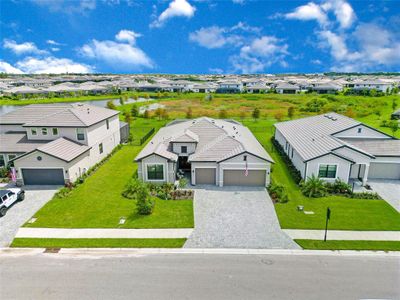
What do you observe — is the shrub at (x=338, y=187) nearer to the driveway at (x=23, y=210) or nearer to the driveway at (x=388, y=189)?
the driveway at (x=388, y=189)

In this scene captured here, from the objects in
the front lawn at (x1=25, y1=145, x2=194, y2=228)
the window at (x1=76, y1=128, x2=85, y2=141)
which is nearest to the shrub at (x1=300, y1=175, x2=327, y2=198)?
the front lawn at (x1=25, y1=145, x2=194, y2=228)

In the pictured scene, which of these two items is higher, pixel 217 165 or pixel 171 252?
pixel 217 165

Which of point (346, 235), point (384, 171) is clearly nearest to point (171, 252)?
point (346, 235)

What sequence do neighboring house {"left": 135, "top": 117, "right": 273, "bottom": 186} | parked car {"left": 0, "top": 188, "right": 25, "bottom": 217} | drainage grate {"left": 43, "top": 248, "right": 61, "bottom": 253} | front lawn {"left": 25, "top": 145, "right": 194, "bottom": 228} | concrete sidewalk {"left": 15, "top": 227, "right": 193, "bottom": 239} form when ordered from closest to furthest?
drainage grate {"left": 43, "top": 248, "right": 61, "bottom": 253}, concrete sidewalk {"left": 15, "top": 227, "right": 193, "bottom": 239}, front lawn {"left": 25, "top": 145, "right": 194, "bottom": 228}, parked car {"left": 0, "top": 188, "right": 25, "bottom": 217}, neighboring house {"left": 135, "top": 117, "right": 273, "bottom": 186}

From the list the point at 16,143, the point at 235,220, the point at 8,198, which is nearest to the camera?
the point at 235,220

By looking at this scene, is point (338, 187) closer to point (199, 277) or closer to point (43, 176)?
point (199, 277)

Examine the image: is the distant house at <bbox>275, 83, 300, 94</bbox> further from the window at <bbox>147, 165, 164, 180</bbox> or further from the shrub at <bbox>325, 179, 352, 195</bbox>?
the window at <bbox>147, 165, 164, 180</bbox>
